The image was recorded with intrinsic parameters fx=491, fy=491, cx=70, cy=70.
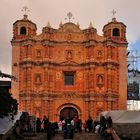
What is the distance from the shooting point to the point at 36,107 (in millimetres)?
45844

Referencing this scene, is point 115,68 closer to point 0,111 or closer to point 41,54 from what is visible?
point 41,54

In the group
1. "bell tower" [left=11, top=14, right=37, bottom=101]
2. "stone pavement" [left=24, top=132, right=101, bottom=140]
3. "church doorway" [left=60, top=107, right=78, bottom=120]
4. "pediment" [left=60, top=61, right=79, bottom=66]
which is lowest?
"stone pavement" [left=24, top=132, right=101, bottom=140]

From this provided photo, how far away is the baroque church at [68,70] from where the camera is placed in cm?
4603

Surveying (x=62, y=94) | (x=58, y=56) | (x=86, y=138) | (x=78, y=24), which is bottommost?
(x=86, y=138)

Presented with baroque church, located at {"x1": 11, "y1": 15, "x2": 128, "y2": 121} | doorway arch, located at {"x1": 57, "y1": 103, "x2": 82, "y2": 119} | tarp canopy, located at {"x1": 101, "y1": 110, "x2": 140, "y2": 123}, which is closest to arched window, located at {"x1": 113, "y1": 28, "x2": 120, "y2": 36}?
baroque church, located at {"x1": 11, "y1": 15, "x2": 128, "y2": 121}

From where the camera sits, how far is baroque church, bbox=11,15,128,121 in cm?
4603

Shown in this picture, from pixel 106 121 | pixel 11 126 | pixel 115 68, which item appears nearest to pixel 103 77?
pixel 115 68

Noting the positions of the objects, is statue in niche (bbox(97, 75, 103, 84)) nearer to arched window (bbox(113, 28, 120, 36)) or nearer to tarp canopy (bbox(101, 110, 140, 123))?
arched window (bbox(113, 28, 120, 36))

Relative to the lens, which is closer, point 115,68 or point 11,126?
point 11,126

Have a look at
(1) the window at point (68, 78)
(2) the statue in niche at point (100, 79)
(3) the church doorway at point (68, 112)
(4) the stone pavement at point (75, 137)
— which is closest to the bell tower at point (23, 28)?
(1) the window at point (68, 78)

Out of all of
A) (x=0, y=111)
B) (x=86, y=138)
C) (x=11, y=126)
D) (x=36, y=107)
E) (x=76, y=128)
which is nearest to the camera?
(x=0, y=111)

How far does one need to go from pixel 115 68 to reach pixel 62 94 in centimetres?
567

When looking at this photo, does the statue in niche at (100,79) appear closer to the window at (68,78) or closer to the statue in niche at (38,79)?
the window at (68,78)

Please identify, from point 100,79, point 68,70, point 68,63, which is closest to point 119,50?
point 100,79
